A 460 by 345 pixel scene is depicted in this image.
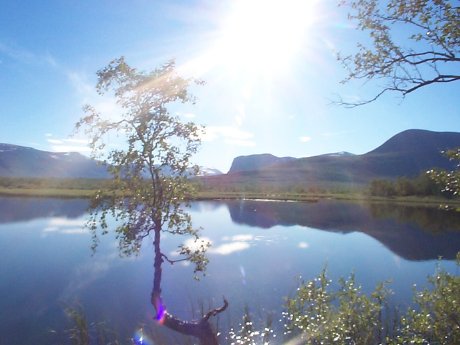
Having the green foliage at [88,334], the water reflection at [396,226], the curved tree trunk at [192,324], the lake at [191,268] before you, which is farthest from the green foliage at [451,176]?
the water reflection at [396,226]

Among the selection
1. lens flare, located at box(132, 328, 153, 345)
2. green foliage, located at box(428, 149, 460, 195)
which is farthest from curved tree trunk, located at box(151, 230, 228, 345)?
green foliage, located at box(428, 149, 460, 195)

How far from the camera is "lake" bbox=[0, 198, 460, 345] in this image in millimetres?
23266

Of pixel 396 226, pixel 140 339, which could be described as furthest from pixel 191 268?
pixel 396 226

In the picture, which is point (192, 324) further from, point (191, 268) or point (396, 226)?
point (396, 226)

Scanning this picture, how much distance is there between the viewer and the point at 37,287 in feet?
93.8

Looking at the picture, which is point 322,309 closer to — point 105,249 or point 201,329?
point 201,329

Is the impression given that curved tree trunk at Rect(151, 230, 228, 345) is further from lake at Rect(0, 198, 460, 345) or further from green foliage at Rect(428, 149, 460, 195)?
green foliage at Rect(428, 149, 460, 195)

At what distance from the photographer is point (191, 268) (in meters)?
35.2

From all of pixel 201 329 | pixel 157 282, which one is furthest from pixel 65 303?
pixel 201 329

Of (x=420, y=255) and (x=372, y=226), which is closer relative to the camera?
(x=420, y=255)

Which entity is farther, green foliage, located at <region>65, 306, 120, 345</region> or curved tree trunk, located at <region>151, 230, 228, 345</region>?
green foliage, located at <region>65, 306, 120, 345</region>

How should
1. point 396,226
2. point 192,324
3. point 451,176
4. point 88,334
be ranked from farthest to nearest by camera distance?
point 396,226
point 88,334
point 192,324
point 451,176

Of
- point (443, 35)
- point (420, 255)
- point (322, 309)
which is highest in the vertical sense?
point (443, 35)

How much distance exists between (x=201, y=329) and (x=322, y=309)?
15.0 feet
